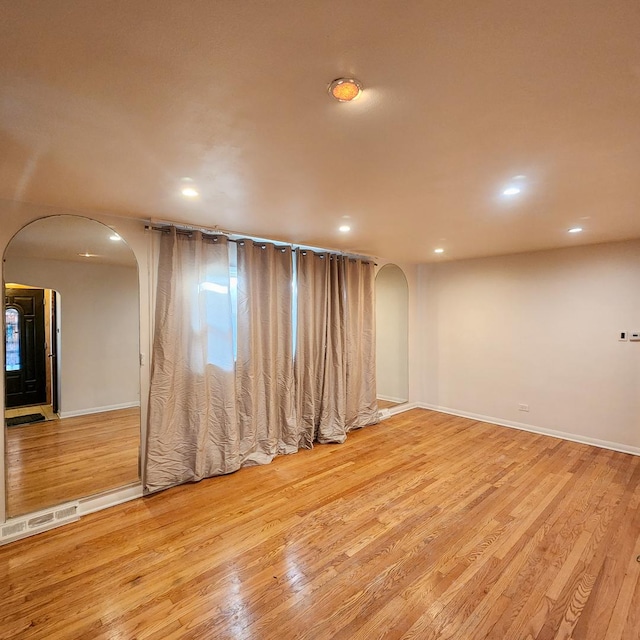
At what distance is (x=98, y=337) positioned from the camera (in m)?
2.97

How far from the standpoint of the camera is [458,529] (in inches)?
97.2

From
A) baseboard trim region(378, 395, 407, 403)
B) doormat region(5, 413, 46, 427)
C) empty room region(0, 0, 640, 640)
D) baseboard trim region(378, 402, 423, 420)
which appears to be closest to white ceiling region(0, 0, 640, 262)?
empty room region(0, 0, 640, 640)

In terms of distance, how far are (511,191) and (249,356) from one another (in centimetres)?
272

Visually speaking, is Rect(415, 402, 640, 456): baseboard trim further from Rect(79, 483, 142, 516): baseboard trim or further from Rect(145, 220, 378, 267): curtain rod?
Rect(79, 483, 142, 516): baseboard trim

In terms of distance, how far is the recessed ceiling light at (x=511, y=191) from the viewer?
7.45ft

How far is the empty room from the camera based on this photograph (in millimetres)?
1150

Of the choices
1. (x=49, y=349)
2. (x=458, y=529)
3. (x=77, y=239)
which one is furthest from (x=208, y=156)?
(x=458, y=529)

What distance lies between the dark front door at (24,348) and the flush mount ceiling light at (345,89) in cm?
272

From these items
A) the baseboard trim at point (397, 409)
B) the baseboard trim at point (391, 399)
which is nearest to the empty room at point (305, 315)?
the baseboard trim at point (397, 409)

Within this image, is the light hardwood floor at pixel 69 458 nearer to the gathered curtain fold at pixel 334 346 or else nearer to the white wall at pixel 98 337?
the white wall at pixel 98 337

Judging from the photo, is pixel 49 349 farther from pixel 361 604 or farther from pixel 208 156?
pixel 361 604

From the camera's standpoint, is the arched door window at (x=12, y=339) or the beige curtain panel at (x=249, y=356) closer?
the arched door window at (x=12, y=339)

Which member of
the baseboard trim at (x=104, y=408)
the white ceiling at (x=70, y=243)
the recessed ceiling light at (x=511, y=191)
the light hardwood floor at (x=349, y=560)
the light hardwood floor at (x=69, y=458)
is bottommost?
the light hardwood floor at (x=349, y=560)

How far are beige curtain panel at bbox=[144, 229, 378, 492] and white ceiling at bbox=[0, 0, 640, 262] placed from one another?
899mm
